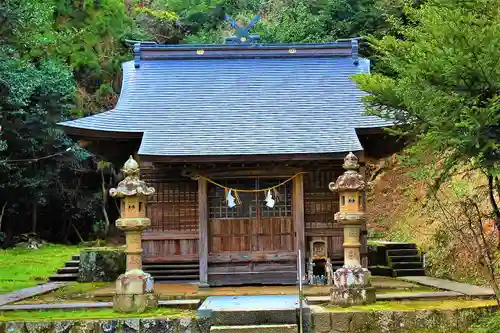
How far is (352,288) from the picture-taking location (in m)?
9.85

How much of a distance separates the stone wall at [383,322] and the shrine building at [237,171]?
3.85 meters

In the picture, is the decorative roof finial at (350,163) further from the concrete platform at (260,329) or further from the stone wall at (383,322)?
the concrete platform at (260,329)

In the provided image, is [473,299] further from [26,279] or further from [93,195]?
[93,195]

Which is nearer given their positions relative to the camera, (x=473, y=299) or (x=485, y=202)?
(x=473, y=299)

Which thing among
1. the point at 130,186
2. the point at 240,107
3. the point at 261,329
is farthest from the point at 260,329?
the point at 240,107

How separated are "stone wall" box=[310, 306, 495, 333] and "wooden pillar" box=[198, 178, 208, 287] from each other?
4.04 metres

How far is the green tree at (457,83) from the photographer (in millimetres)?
7762

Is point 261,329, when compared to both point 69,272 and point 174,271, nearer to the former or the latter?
point 174,271

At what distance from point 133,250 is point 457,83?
Answer: 6.07 meters

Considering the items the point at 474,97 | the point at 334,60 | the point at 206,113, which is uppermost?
the point at 334,60

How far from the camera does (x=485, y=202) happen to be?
15.7 metres

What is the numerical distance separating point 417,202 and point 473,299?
37.7 ft

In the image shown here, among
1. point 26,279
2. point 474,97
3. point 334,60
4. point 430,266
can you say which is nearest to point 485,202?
point 430,266

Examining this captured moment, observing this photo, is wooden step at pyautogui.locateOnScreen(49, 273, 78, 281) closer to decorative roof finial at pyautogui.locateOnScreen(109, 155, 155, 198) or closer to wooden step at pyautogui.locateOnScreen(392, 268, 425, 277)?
decorative roof finial at pyautogui.locateOnScreen(109, 155, 155, 198)
